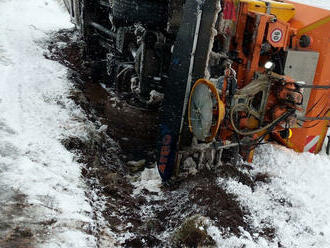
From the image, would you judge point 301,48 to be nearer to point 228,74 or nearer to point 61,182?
point 228,74

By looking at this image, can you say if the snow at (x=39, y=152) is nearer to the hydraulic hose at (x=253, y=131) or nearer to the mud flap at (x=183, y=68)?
the mud flap at (x=183, y=68)

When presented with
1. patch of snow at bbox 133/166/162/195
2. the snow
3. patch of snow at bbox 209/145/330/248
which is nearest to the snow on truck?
patch of snow at bbox 133/166/162/195

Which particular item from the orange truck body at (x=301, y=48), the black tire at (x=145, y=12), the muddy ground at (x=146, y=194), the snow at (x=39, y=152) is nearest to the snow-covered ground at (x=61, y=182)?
the snow at (x=39, y=152)

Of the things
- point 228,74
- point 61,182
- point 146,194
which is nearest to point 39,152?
point 61,182

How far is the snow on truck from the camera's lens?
13.9 ft

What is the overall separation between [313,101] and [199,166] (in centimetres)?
Result: 190

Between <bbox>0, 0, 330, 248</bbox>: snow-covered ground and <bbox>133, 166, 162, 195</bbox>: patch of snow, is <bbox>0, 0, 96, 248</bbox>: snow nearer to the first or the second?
<bbox>0, 0, 330, 248</bbox>: snow-covered ground

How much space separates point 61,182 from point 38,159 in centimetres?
45

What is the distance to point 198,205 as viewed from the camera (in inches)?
147

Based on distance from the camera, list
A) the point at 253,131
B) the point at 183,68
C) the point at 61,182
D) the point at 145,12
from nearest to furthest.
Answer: the point at 61,182
the point at 253,131
the point at 183,68
the point at 145,12

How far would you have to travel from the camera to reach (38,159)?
3869 mm

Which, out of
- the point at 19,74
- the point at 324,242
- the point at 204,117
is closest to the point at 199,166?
the point at 204,117

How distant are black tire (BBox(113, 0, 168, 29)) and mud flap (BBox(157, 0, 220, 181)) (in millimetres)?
822

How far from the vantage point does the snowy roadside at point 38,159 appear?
114 inches
